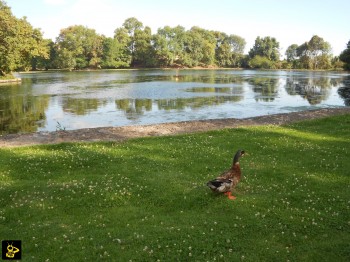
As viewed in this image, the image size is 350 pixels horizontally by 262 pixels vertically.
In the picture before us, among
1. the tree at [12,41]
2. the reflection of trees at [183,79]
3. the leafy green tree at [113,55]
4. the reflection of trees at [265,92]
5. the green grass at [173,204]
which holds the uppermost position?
the leafy green tree at [113,55]

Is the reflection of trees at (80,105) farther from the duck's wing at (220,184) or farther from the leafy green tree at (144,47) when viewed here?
the leafy green tree at (144,47)

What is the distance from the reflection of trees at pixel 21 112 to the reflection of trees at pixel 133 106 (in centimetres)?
965

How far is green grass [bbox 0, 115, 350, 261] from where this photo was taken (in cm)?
927

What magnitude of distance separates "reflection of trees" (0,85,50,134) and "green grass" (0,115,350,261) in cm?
1359

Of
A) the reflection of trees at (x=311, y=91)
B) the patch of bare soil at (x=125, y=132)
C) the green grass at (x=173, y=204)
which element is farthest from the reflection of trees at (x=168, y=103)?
the green grass at (x=173, y=204)

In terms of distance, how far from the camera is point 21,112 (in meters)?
40.8

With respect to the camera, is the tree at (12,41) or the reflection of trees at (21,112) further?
the tree at (12,41)

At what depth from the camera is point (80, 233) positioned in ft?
33.2

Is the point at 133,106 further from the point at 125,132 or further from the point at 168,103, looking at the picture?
the point at 125,132

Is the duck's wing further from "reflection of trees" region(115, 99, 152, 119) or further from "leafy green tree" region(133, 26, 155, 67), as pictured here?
"leafy green tree" region(133, 26, 155, 67)

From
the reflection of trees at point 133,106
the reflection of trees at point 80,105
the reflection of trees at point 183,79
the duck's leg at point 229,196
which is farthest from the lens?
the reflection of trees at point 183,79

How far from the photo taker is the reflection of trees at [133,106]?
40094mm

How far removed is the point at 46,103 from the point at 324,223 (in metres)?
44.7

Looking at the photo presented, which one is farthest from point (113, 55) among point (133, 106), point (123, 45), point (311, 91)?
point (133, 106)
